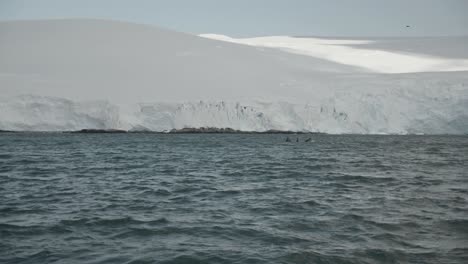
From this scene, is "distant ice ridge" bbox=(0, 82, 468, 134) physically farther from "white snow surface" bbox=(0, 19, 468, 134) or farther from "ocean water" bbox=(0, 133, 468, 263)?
"ocean water" bbox=(0, 133, 468, 263)

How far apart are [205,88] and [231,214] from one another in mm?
35236

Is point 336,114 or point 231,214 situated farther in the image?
point 336,114

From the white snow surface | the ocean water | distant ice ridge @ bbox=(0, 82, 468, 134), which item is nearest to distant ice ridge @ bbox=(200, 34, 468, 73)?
the white snow surface

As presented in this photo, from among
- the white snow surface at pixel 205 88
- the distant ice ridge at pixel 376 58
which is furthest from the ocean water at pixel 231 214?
the distant ice ridge at pixel 376 58

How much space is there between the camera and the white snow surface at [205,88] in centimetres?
3616

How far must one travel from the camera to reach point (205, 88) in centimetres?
4316

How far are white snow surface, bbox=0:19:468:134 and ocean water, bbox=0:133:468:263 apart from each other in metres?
20.6

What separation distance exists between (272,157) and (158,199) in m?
10.3

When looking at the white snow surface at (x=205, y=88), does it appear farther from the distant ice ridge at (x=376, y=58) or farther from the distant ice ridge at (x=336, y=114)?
the distant ice ridge at (x=376, y=58)

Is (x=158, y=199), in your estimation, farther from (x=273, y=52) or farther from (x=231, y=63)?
(x=273, y=52)

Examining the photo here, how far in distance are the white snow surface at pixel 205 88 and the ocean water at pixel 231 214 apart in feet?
67.6

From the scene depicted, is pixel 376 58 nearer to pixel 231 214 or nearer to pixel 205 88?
pixel 205 88

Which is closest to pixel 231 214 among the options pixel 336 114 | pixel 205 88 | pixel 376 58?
pixel 336 114

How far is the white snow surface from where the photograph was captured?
36156mm
